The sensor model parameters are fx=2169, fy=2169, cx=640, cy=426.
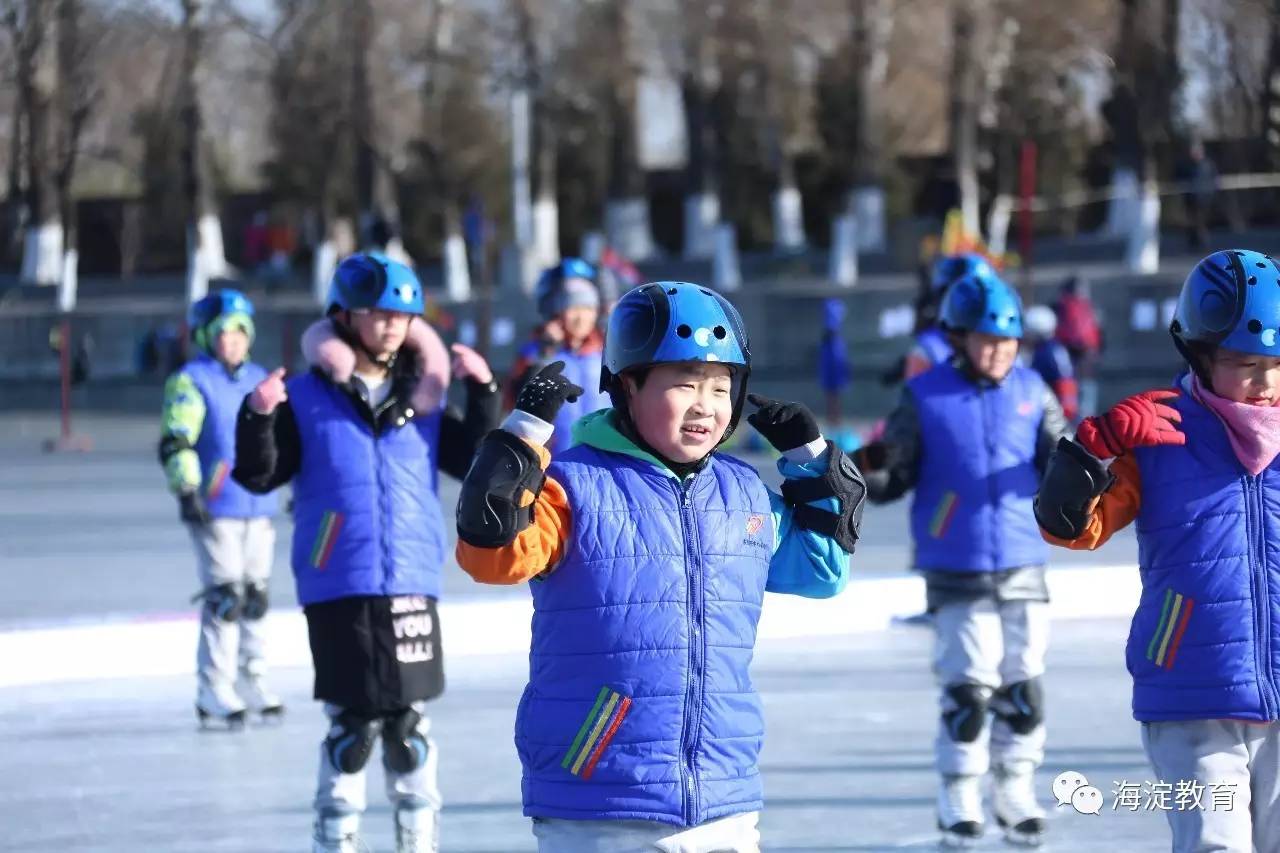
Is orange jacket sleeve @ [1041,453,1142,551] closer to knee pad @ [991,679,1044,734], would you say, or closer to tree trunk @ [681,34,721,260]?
knee pad @ [991,679,1044,734]

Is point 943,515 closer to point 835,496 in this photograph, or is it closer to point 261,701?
point 835,496

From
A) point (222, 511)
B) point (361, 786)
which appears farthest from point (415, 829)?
point (222, 511)

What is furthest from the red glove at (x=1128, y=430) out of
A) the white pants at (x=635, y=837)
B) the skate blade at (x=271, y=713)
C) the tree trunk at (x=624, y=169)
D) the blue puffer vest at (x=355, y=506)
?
the tree trunk at (x=624, y=169)

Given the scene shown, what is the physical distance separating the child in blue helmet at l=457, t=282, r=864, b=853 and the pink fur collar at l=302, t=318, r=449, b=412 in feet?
7.19

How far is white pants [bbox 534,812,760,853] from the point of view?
4.05m

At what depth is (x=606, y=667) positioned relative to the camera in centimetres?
410

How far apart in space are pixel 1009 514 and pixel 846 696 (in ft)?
8.38

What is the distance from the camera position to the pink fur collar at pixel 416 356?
6336mm

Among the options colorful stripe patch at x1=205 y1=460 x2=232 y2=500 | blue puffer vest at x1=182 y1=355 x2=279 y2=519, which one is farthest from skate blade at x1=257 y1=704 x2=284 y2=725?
colorful stripe patch at x1=205 y1=460 x2=232 y2=500

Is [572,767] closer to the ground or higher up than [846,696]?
higher up

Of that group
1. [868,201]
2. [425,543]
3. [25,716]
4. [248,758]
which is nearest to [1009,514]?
[425,543]

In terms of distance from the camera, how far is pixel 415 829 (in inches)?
246

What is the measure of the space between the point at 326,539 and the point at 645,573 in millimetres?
2360

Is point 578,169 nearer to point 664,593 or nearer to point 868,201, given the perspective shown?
point 868,201
